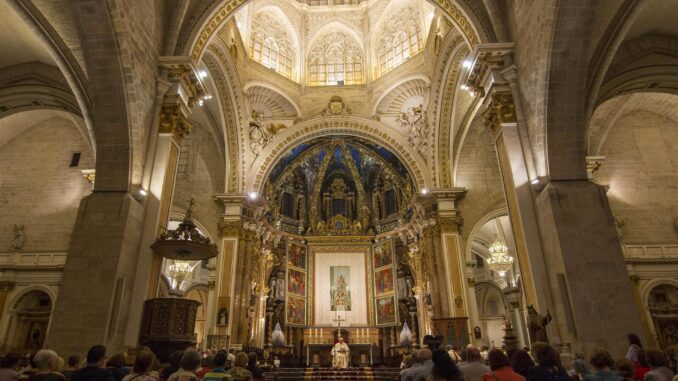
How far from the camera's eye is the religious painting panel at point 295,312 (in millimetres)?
20938

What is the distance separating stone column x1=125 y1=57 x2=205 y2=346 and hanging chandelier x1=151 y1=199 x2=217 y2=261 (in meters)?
0.25

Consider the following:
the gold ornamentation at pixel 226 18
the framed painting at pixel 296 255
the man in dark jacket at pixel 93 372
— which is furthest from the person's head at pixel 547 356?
the framed painting at pixel 296 255

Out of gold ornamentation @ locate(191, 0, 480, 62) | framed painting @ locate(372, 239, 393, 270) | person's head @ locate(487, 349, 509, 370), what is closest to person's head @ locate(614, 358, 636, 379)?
person's head @ locate(487, 349, 509, 370)


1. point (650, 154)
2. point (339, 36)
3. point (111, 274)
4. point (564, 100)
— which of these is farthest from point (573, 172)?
point (339, 36)

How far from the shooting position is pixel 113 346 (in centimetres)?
748

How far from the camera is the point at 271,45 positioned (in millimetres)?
19500

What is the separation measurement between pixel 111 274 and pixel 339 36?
647 inches

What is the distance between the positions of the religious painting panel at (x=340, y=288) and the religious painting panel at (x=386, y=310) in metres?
1.55

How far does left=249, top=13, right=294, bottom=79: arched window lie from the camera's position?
741 inches

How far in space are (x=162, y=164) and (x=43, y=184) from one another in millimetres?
9453

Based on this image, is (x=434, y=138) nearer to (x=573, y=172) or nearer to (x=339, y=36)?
(x=339, y=36)

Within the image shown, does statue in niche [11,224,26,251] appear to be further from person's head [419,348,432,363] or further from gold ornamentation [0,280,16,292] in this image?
person's head [419,348,432,363]

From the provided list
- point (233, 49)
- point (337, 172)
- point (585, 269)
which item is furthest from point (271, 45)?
point (585, 269)

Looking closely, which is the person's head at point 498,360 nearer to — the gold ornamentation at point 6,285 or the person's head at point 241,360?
the person's head at point 241,360
